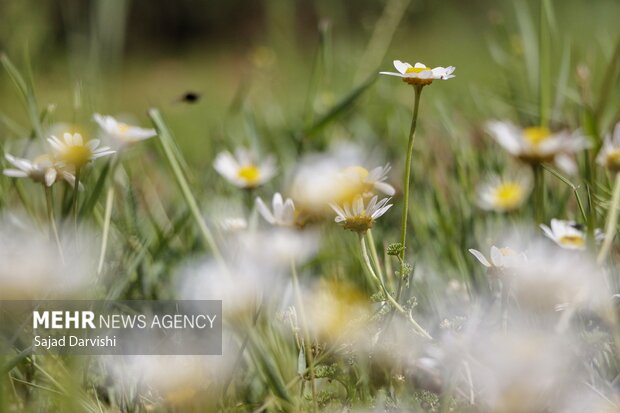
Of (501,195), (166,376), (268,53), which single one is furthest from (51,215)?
(268,53)

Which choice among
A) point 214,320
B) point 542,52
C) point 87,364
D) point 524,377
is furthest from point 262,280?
point 542,52

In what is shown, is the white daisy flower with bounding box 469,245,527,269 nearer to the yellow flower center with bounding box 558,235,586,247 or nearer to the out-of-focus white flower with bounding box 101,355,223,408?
the yellow flower center with bounding box 558,235,586,247

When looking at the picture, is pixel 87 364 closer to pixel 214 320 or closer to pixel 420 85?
pixel 214 320

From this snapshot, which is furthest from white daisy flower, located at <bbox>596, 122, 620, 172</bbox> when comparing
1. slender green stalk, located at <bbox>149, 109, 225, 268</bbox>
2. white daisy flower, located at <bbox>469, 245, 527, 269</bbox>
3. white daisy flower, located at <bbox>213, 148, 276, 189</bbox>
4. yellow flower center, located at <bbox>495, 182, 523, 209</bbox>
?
white daisy flower, located at <bbox>213, 148, 276, 189</bbox>

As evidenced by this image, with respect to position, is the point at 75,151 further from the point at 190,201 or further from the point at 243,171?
the point at 243,171

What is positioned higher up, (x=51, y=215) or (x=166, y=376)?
(x=51, y=215)

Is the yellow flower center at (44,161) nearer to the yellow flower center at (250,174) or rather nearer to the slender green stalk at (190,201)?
the slender green stalk at (190,201)
